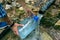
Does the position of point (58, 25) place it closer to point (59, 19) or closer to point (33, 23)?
point (59, 19)

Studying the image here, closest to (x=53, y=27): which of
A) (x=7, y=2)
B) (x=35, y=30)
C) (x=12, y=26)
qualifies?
(x=35, y=30)

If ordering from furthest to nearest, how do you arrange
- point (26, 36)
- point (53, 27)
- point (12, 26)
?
point (53, 27), point (26, 36), point (12, 26)

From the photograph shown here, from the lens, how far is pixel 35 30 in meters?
3.56

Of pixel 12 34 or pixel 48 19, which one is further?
pixel 48 19

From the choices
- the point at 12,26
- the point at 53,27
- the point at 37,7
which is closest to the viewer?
the point at 12,26

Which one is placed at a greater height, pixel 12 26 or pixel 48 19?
pixel 12 26

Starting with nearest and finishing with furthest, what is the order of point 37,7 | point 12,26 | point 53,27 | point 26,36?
point 12,26, point 26,36, point 53,27, point 37,7

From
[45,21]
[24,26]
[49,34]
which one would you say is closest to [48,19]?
[45,21]

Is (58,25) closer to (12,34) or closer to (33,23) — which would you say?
(33,23)

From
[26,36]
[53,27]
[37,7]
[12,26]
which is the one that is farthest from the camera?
[37,7]

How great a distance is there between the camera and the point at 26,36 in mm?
3430

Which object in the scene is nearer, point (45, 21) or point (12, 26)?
point (12, 26)

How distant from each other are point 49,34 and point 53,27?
187 millimetres

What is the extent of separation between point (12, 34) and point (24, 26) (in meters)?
0.24
